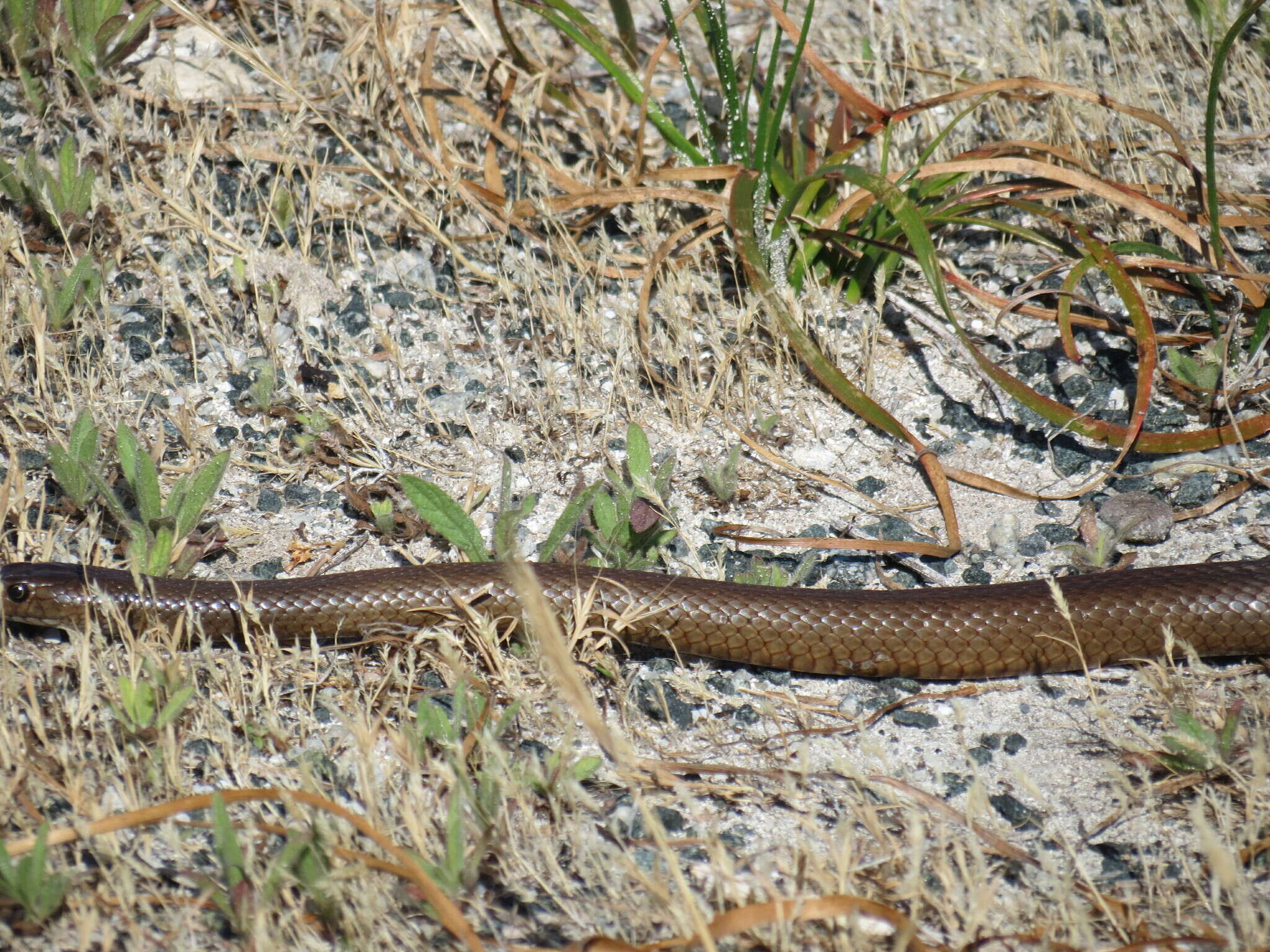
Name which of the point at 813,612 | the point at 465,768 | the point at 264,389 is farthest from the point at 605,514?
the point at 264,389

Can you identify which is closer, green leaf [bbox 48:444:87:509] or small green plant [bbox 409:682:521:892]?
small green plant [bbox 409:682:521:892]

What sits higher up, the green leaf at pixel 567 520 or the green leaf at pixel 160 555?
the green leaf at pixel 567 520

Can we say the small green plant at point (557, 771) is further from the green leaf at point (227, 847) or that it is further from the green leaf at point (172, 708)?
the green leaf at point (172, 708)

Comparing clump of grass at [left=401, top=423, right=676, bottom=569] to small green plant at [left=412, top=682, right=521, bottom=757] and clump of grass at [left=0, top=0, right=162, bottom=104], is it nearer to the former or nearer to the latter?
small green plant at [left=412, top=682, right=521, bottom=757]

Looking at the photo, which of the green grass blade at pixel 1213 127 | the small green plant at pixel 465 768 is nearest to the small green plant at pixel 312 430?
the small green plant at pixel 465 768

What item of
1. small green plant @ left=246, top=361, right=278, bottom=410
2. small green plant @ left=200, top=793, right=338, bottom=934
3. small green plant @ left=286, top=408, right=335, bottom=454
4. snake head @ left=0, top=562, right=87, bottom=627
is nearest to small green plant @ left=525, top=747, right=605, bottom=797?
small green plant @ left=200, top=793, right=338, bottom=934

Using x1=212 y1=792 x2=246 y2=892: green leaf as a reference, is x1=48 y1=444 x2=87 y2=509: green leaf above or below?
above
